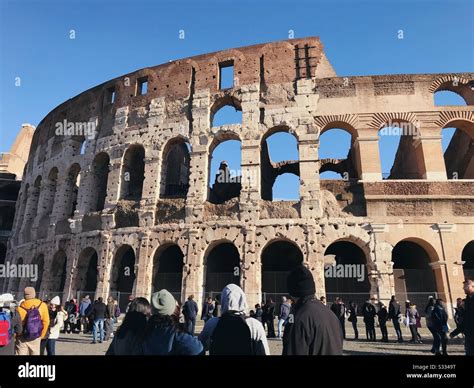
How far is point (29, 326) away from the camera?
15.1 ft

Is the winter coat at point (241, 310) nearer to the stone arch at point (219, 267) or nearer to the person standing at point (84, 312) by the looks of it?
the person standing at point (84, 312)

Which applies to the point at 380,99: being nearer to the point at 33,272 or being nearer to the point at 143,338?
the point at 143,338

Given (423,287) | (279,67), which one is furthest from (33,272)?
(423,287)

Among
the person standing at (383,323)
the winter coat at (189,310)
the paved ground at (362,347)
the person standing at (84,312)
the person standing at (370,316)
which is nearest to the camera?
the paved ground at (362,347)

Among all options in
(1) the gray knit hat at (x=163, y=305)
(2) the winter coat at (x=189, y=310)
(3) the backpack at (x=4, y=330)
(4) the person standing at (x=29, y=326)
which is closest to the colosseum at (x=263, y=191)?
(2) the winter coat at (x=189, y=310)

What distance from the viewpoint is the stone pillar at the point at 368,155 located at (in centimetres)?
1341

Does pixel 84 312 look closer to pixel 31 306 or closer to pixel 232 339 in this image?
pixel 31 306

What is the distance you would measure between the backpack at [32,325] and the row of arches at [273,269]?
8.68 metres

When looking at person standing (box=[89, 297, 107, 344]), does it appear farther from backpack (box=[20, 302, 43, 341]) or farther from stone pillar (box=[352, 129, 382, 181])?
stone pillar (box=[352, 129, 382, 181])

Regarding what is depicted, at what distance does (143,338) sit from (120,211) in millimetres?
14049

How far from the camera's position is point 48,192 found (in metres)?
19.9

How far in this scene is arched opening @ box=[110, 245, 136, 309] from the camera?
49.1 feet

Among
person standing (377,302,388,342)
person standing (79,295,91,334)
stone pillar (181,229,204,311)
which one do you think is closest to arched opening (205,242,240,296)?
stone pillar (181,229,204,311)

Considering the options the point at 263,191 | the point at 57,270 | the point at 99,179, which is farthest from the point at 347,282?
the point at 57,270
